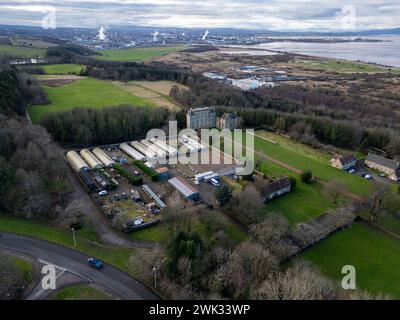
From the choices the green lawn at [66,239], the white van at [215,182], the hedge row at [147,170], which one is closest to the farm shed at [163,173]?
the hedge row at [147,170]

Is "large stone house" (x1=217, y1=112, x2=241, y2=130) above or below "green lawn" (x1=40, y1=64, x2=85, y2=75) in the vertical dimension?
below

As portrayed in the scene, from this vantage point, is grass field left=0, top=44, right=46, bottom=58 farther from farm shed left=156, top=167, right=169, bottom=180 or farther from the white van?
the white van

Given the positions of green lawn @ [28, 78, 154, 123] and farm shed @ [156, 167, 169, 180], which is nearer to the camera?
farm shed @ [156, 167, 169, 180]

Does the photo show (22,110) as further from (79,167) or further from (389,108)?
(389,108)

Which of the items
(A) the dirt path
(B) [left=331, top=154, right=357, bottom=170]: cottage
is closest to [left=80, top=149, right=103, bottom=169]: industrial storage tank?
(A) the dirt path

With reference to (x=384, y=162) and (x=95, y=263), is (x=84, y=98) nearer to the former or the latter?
(x=95, y=263)

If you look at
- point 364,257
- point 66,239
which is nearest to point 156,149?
point 66,239
